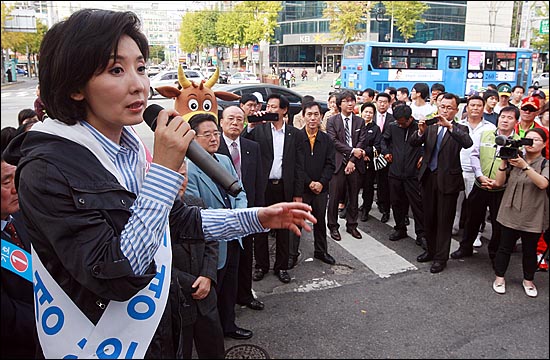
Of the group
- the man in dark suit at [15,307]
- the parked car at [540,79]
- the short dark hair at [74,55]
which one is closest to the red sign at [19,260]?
the man in dark suit at [15,307]

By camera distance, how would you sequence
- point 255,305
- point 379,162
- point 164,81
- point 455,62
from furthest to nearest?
point 455,62 → point 164,81 → point 379,162 → point 255,305

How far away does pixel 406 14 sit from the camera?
15867 millimetres

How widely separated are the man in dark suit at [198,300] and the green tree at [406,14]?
1527cm

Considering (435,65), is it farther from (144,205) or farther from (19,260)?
(144,205)

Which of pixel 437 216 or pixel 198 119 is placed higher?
pixel 198 119

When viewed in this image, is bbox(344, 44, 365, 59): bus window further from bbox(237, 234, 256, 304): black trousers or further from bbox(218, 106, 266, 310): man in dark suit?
bbox(237, 234, 256, 304): black trousers

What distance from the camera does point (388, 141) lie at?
203 inches

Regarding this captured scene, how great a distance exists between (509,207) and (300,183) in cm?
172

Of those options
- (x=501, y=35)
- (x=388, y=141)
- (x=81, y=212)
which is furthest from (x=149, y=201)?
(x=501, y=35)

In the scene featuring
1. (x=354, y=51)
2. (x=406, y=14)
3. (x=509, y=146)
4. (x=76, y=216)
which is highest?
(x=406, y=14)

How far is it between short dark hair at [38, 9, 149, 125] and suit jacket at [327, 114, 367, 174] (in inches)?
161

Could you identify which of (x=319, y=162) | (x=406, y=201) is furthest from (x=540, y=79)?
(x=319, y=162)

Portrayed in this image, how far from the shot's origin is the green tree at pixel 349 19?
41.9ft

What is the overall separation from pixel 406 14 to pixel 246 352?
15.8m
